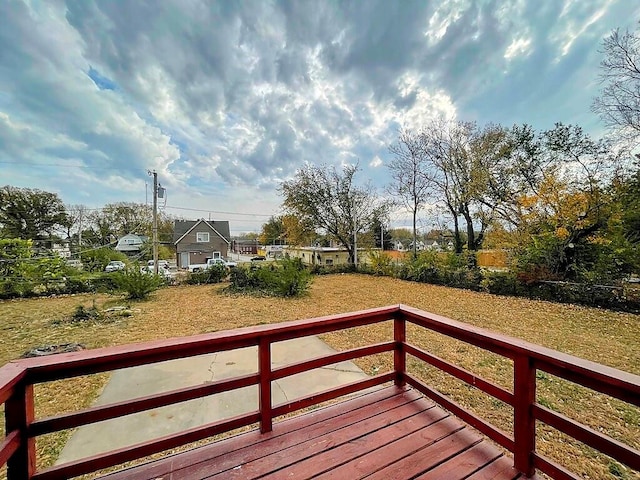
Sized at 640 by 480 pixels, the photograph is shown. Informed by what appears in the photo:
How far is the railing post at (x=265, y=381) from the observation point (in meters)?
1.53

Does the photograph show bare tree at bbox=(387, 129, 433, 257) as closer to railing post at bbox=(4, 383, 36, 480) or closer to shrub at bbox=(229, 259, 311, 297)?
shrub at bbox=(229, 259, 311, 297)

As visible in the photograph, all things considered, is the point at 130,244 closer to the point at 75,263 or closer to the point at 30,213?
the point at 30,213

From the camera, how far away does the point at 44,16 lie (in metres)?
3.74

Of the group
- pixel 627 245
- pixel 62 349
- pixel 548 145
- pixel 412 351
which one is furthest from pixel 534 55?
pixel 62 349

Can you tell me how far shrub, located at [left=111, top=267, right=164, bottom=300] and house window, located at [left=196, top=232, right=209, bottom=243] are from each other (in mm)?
13623

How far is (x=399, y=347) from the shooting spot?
2.08 meters

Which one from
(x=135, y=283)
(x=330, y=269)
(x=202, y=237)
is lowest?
(x=330, y=269)

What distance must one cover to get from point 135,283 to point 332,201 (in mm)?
9842

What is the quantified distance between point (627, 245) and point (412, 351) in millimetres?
7397

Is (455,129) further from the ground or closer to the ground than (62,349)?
further from the ground

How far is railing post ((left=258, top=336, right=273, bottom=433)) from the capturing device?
1528 mm

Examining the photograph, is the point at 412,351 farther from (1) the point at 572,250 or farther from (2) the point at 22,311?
(2) the point at 22,311

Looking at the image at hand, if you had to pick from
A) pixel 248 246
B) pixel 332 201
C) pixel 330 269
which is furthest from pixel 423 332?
pixel 248 246

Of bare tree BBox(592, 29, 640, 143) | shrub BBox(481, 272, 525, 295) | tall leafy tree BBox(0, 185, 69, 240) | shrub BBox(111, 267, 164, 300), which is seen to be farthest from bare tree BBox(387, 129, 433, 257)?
tall leafy tree BBox(0, 185, 69, 240)
